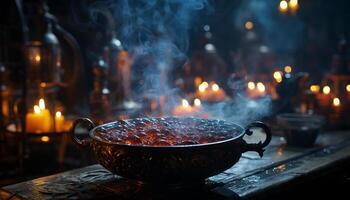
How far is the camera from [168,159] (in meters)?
2.33

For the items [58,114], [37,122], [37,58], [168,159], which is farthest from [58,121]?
[168,159]

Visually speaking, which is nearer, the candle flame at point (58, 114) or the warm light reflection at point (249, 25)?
the candle flame at point (58, 114)

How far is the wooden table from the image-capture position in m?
2.65

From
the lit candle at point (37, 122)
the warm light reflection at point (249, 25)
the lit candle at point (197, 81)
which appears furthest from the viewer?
the warm light reflection at point (249, 25)

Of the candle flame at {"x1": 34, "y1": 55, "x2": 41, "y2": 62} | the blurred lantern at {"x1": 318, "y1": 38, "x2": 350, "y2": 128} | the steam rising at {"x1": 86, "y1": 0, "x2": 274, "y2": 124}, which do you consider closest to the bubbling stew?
the steam rising at {"x1": 86, "y1": 0, "x2": 274, "y2": 124}

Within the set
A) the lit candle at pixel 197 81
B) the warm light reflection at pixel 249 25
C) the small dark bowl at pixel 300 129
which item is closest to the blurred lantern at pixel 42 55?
the small dark bowl at pixel 300 129

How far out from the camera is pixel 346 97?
550 cm

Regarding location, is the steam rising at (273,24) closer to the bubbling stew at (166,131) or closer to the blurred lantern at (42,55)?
the blurred lantern at (42,55)

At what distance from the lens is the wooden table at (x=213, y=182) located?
265cm

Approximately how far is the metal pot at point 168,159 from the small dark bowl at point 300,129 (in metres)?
1.68

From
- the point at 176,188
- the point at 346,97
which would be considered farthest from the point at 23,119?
the point at 346,97

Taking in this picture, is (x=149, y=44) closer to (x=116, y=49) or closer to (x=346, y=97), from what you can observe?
(x=116, y=49)

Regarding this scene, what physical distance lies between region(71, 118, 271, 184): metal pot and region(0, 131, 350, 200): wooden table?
0.23m

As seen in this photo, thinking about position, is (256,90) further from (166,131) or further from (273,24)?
(273,24)
